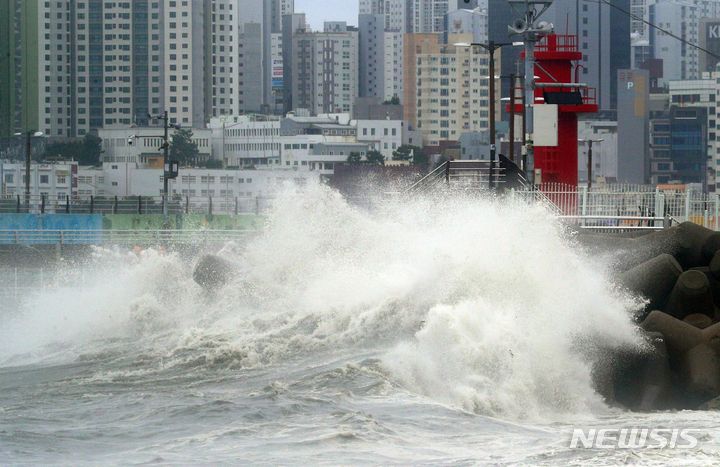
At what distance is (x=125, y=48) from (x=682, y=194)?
9466 cm

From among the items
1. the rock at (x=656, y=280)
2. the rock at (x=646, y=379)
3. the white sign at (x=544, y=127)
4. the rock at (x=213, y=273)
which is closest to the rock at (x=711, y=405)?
the rock at (x=646, y=379)

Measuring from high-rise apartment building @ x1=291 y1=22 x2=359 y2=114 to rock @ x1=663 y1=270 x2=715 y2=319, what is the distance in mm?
159405

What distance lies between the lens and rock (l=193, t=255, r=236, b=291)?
977 inches

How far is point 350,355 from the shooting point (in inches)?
726

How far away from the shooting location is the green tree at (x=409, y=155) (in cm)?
11839

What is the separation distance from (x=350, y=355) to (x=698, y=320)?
491 cm

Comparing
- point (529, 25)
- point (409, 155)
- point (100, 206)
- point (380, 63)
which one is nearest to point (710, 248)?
point (529, 25)

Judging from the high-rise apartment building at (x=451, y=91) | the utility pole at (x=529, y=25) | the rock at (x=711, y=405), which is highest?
the high-rise apartment building at (x=451, y=91)

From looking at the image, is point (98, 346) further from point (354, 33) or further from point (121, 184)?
point (354, 33)

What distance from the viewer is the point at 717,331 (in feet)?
55.2

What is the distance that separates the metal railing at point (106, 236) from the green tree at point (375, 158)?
6606cm

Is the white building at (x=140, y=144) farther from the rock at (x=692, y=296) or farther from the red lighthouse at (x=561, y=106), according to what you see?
the rock at (x=692, y=296)

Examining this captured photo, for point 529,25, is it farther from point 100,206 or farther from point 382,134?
point 382,134

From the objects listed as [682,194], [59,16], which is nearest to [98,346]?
[682,194]
